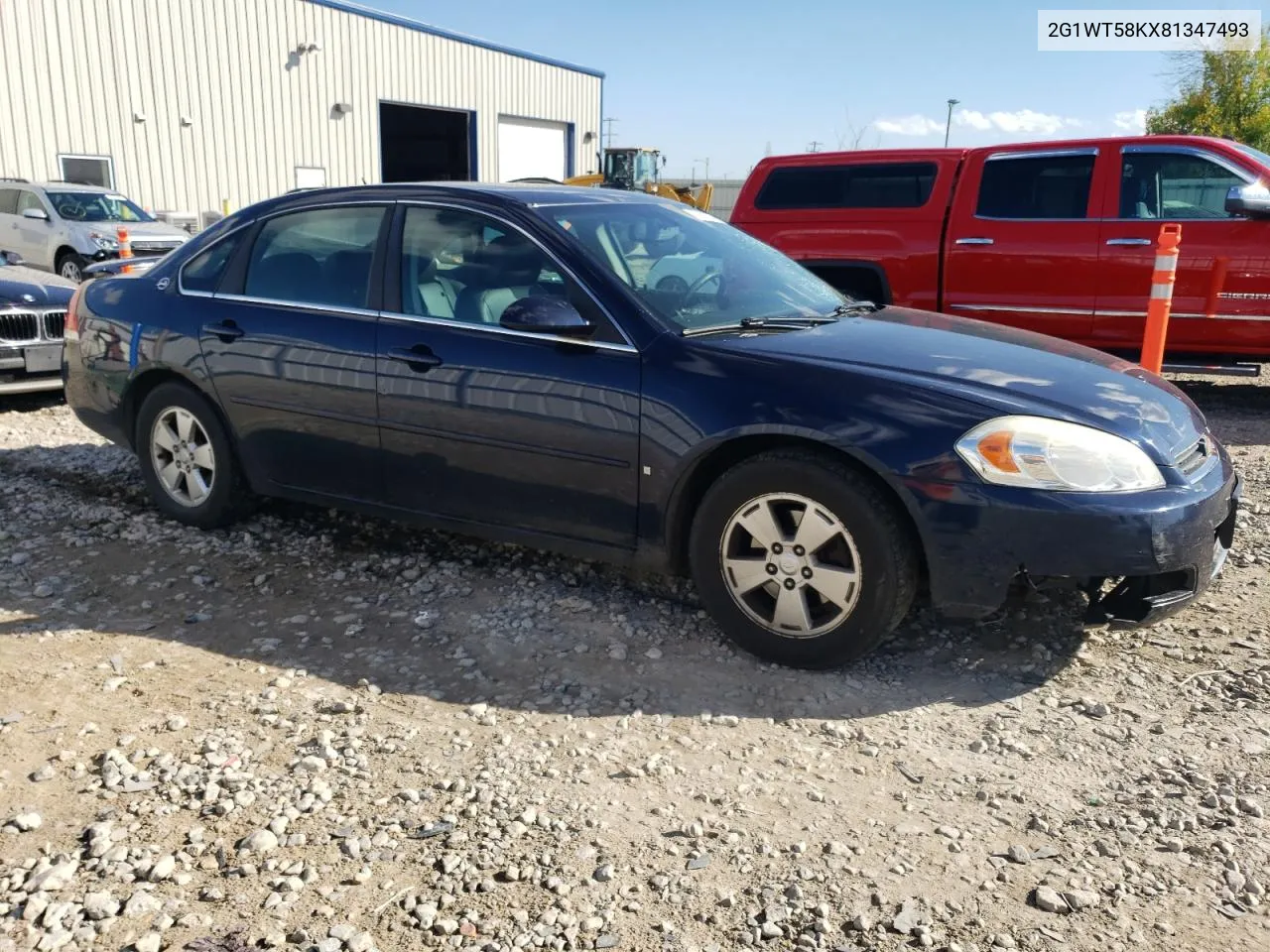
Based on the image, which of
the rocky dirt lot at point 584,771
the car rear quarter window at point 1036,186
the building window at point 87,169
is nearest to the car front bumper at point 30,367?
the rocky dirt lot at point 584,771

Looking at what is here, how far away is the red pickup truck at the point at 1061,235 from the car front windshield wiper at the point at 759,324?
428 cm

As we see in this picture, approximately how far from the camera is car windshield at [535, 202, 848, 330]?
3.92m

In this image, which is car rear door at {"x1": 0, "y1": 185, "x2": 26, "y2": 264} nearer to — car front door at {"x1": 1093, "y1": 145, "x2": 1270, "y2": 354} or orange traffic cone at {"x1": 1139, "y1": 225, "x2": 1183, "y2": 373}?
car front door at {"x1": 1093, "y1": 145, "x2": 1270, "y2": 354}

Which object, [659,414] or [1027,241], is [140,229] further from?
[659,414]

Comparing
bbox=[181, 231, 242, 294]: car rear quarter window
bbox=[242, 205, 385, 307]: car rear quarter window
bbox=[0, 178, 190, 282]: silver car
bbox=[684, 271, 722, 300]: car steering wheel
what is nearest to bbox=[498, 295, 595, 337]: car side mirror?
bbox=[684, 271, 722, 300]: car steering wheel

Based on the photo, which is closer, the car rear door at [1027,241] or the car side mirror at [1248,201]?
the car side mirror at [1248,201]

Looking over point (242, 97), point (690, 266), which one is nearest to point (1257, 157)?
point (690, 266)

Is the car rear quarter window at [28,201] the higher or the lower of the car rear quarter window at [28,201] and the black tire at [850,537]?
the higher

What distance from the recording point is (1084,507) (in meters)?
3.10

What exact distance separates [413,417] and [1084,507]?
2.44 m

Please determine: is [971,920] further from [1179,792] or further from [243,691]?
[243,691]

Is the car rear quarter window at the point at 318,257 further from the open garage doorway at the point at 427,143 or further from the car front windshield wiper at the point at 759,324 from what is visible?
the open garage doorway at the point at 427,143

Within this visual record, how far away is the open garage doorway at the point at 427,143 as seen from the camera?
1217 inches

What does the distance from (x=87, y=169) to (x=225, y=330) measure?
18.8 m
